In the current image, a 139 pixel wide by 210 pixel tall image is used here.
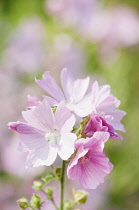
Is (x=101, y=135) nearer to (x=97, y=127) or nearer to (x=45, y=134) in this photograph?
(x=97, y=127)

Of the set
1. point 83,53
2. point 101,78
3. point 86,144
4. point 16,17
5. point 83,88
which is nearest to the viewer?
point 86,144

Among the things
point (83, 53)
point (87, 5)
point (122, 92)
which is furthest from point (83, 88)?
point (87, 5)

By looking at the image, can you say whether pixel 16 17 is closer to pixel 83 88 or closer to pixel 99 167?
pixel 83 88

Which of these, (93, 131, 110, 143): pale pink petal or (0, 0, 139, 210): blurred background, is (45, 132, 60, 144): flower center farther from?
(0, 0, 139, 210): blurred background

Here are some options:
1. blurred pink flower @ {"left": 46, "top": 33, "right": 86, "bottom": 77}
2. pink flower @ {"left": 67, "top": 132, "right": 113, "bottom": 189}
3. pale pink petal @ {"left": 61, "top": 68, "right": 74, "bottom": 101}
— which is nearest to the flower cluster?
pink flower @ {"left": 67, "top": 132, "right": 113, "bottom": 189}

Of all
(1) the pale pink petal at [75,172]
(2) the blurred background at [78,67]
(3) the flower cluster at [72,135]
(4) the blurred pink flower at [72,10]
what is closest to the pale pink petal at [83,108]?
(3) the flower cluster at [72,135]

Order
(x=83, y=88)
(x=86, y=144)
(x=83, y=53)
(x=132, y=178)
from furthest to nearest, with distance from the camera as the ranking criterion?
(x=83, y=53) → (x=132, y=178) → (x=83, y=88) → (x=86, y=144)

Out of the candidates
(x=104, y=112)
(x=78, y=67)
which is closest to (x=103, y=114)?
(x=104, y=112)
